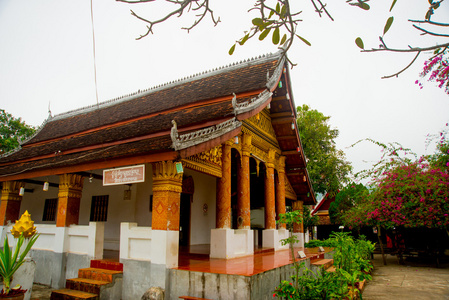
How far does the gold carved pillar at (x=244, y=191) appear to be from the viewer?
847cm

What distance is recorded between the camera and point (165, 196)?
579 centimetres

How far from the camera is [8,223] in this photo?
29.9 ft

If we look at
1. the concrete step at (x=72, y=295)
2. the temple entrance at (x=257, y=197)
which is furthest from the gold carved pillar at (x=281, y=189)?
the concrete step at (x=72, y=295)

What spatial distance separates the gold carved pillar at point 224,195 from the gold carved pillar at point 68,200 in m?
3.61

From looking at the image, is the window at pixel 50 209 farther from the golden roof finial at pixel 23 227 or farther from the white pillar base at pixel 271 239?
the white pillar base at pixel 271 239

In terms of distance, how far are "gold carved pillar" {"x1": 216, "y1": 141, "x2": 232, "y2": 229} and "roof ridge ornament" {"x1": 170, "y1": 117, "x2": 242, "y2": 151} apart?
1233mm

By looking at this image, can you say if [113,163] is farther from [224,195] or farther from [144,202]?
[144,202]

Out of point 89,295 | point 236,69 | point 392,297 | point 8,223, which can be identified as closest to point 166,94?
point 236,69

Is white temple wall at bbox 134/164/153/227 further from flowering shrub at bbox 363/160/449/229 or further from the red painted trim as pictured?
flowering shrub at bbox 363/160/449/229

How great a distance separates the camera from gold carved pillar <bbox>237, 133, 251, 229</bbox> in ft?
27.8

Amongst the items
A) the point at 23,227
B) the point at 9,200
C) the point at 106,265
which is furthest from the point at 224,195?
the point at 9,200

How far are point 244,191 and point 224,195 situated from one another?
43.9 inches

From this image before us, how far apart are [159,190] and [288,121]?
21.5 ft

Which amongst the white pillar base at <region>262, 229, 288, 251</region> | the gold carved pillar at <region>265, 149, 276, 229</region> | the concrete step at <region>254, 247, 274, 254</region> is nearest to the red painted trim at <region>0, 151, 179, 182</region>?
the concrete step at <region>254, 247, 274, 254</region>
